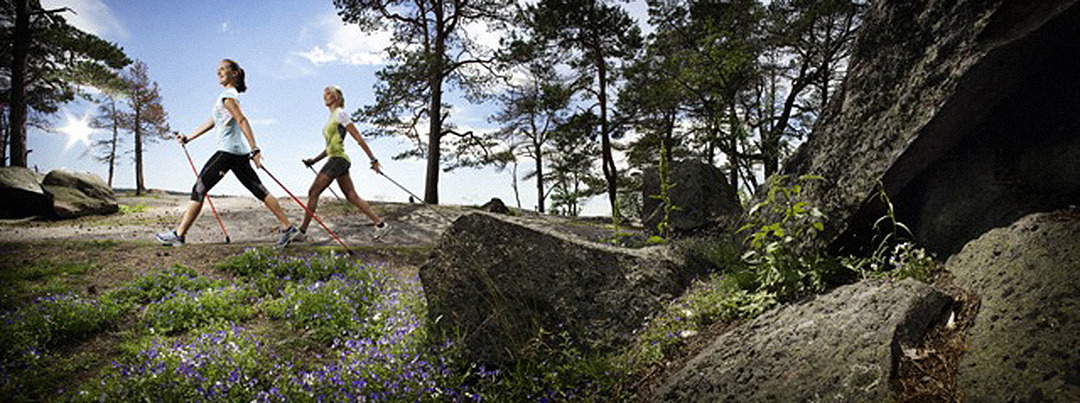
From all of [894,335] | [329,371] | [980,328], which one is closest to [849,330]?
[894,335]

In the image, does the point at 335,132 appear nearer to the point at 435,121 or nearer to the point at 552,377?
the point at 552,377

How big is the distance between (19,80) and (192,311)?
48.0ft

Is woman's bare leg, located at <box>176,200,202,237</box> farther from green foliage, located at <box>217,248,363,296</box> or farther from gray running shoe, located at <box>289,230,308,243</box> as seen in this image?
gray running shoe, located at <box>289,230,308,243</box>

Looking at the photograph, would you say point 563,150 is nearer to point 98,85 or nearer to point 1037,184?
point 98,85

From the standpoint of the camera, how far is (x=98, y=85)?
56.6ft

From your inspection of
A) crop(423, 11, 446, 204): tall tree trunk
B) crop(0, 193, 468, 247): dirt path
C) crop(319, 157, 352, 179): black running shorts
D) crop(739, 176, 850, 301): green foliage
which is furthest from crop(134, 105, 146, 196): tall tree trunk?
crop(739, 176, 850, 301): green foliage

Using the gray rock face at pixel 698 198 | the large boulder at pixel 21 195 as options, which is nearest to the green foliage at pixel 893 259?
the gray rock face at pixel 698 198

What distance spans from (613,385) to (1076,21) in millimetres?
3235

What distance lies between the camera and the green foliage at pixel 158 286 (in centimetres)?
543

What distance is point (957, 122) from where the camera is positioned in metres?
3.08

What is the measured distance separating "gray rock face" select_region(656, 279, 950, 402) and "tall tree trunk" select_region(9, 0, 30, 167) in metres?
17.5

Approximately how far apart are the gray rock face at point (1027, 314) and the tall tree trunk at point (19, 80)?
18478 millimetres

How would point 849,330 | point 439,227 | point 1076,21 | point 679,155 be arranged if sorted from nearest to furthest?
point 849,330 < point 1076,21 < point 439,227 < point 679,155

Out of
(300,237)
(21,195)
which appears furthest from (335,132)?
(21,195)
